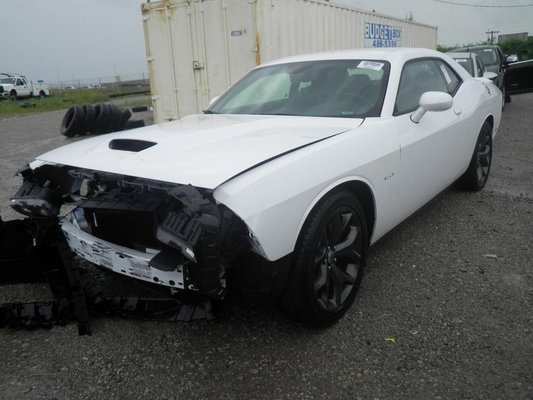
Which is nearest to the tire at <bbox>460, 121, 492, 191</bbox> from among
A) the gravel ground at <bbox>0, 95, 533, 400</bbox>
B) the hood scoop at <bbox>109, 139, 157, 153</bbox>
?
the gravel ground at <bbox>0, 95, 533, 400</bbox>

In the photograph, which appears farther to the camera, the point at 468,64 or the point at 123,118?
the point at 123,118

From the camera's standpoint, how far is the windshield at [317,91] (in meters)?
3.09

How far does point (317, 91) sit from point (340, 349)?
71.7 inches

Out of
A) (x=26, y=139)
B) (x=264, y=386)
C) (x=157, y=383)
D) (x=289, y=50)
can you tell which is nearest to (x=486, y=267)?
(x=264, y=386)

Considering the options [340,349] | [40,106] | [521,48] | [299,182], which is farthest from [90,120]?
[521,48]

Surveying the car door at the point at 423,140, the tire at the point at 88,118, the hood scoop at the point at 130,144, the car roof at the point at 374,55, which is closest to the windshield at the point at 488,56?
the car door at the point at 423,140

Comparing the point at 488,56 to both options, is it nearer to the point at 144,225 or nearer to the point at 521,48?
the point at 144,225

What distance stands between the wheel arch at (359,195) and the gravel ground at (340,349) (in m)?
0.52

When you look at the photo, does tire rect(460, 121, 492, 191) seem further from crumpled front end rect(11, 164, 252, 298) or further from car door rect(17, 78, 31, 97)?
car door rect(17, 78, 31, 97)

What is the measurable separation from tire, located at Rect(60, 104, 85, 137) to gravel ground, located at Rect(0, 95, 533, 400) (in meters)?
7.75

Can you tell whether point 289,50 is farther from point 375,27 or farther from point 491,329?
point 491,329

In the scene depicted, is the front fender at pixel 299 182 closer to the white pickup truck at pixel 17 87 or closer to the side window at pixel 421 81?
the side window at pixel 421 81

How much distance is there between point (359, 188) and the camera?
262 centimetres

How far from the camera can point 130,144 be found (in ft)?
8.29
